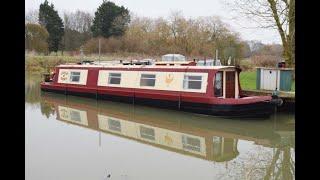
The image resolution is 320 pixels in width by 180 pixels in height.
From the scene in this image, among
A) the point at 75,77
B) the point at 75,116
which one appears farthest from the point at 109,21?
the point at 75,116

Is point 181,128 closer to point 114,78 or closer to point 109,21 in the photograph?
point 114,78

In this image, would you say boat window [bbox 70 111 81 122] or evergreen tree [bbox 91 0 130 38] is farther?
evergreen tree [bbox 91 0 130 38]

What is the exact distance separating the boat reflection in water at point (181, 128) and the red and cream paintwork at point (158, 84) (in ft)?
1.51

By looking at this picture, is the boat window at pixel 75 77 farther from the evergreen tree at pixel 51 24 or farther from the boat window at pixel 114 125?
the evergreen tree at pixel 51 24

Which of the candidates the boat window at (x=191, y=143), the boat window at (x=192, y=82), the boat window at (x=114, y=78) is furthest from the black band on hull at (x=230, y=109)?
the boat window at (x=114, y=78)

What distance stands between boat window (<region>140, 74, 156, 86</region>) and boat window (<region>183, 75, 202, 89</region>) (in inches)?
49.8

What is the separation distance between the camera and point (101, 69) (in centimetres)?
1434

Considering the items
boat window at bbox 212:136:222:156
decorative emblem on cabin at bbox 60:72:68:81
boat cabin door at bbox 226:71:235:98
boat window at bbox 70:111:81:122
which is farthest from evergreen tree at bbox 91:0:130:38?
boat window at bbox 212:136:222:156

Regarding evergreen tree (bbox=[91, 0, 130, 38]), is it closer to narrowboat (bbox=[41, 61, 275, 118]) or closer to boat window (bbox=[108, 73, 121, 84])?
narrowboat (bbox=[41, 61, 275, 118])

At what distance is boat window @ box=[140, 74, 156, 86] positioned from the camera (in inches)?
489

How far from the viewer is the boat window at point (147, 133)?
8.70 meters
